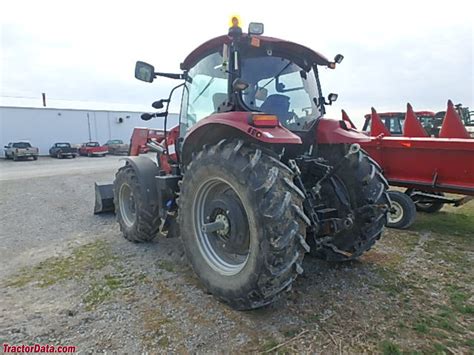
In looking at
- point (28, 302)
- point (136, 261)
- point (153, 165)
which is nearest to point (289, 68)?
point (153, 165)

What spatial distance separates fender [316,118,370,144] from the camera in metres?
3.34

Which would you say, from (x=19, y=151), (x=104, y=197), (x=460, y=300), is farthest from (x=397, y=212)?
(x=19, y=151)

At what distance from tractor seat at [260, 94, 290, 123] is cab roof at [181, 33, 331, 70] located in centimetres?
47

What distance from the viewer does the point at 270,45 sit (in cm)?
318

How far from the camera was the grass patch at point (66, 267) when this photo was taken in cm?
349

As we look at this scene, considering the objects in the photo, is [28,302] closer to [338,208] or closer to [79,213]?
[338,208]

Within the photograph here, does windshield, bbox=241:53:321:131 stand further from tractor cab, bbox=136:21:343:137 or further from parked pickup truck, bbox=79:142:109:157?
parked pickup truck, bbox=79:142:109:157

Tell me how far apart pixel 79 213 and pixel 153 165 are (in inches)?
112

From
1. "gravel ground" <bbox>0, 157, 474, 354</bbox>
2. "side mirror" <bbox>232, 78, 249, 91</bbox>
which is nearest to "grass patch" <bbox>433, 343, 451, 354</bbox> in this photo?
"gravel ground" <bbox>0, 157, 474, 354</bbox>

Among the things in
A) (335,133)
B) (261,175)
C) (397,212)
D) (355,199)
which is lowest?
(397,212)

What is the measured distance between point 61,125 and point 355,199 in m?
28.7

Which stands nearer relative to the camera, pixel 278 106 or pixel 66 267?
pixel 278 106

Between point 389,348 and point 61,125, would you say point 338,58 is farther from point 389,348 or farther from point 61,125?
point 61,125

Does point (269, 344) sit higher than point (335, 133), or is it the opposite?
point (335, 133)
